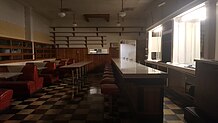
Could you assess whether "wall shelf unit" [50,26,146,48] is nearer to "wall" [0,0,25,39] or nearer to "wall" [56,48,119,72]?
"wall" [56,48,119,72]

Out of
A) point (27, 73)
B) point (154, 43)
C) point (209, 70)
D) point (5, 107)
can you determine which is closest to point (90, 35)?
point (154, 43)

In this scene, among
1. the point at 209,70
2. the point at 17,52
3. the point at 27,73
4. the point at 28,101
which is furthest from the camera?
the point at 17,52

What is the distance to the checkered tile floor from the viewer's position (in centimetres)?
323

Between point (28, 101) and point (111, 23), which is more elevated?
point (111, 23)

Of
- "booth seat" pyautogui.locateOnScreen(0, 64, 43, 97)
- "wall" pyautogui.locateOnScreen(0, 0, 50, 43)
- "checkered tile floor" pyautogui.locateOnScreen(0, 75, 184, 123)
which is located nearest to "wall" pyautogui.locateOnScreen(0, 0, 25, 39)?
A: "wall" pyautogui.locateOnScreen(0, 0, 50, 43)

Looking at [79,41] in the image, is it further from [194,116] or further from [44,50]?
[194,116]

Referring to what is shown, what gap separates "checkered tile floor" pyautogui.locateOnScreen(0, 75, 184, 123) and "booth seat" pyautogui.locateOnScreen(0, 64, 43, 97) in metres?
0.23

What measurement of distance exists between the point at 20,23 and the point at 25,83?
3.96 meters

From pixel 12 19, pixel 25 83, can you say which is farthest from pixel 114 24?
pixel 25 83

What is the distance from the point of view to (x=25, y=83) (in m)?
4.59

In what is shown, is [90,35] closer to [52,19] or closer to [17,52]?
[52,19]

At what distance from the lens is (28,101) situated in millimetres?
4492

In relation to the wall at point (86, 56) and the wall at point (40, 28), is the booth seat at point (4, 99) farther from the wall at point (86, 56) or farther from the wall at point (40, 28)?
the wall at point (86, 56)

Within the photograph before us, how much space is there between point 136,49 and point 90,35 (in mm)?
3163
